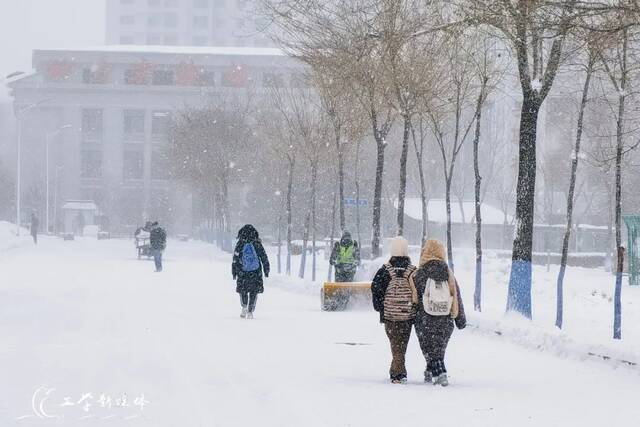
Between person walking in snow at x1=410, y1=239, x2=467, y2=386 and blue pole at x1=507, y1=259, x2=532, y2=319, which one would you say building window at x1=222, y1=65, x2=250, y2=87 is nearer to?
blue pole at x1=507, y1=259, x2=532, y2=319

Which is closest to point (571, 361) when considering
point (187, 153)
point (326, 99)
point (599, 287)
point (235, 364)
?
point (235, 364)

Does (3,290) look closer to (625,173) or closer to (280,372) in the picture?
(280,372)

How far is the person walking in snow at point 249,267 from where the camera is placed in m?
19.2

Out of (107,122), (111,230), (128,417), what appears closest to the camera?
(128,417)

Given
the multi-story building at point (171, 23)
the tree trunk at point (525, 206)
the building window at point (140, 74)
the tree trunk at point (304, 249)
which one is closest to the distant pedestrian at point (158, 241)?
the tree trunk at point (304, 249)

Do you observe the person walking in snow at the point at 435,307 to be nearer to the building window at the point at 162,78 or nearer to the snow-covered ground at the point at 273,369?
the snow-covered ground at the point at 273,369

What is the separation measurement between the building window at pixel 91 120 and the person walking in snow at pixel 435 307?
3810 inches

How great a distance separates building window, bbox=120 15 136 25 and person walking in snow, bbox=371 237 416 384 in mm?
137678

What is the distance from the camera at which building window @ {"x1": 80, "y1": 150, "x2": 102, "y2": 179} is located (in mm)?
105125

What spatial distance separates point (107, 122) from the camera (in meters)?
106

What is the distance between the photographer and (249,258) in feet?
63.8

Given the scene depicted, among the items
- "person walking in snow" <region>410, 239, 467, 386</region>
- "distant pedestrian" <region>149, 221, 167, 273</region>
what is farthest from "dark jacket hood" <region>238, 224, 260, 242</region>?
"distant pedestrian" <region>149, 221, 167, 273</region>

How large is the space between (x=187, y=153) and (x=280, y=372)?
52.6m

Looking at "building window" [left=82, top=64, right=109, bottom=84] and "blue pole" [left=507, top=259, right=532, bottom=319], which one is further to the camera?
"building window" [left=82, top=64, right=109, bottom=84]
